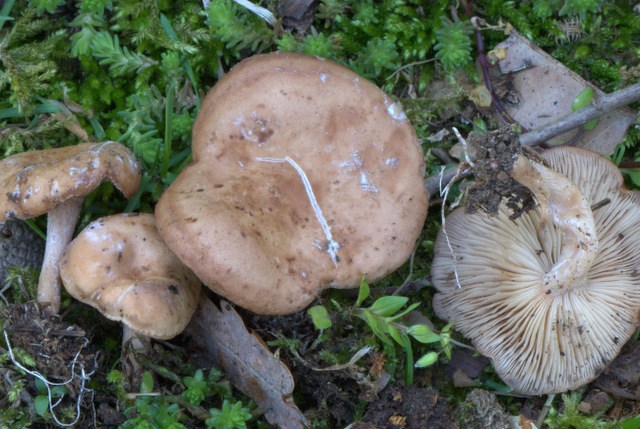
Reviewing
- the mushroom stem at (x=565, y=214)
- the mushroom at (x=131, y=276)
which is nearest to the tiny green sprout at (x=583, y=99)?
the mushroom stem at (x=565, y=214)

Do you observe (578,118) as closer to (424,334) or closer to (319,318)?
(424,334)

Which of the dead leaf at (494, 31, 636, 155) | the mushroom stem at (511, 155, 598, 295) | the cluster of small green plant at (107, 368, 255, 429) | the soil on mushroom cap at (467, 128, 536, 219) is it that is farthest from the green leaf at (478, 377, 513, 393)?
the dead leaf at (494, 31, 636, 155)

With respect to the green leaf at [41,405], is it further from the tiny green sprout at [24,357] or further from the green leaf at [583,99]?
the green leaf at [583,99]

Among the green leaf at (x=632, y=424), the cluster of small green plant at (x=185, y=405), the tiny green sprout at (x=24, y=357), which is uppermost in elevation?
the tiny green sprout at (x=24, y=357)

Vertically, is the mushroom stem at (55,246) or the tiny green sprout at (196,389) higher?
the mushroom stem at (55,246)

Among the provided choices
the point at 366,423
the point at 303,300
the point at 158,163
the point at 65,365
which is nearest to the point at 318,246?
the point at 303,300

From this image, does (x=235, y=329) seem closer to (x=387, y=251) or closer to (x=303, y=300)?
(x=303, y=300)

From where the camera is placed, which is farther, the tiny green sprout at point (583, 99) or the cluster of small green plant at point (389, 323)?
the tiny green sprout at point (583, 99)
